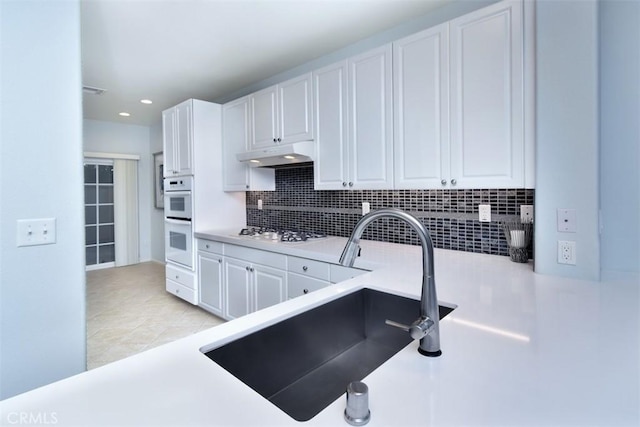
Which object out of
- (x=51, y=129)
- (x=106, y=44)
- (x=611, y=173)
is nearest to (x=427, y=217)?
(x=611, y=173)

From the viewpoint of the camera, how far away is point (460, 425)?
55 centimetres

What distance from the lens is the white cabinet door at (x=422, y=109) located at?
6.39ft

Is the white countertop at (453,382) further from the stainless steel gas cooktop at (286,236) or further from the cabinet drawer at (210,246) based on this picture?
the cabinet drawer at (210,246)

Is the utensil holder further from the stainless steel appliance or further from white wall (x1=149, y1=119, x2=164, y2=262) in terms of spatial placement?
white wall (x1=149, y1=119, x2=164, y2=262)

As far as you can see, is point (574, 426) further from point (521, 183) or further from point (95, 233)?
point (95, 233)

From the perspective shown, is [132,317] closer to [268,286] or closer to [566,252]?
[268,286]

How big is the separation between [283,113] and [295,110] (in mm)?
155

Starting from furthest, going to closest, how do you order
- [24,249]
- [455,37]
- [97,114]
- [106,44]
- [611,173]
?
1. [97,114]
2. [106,44]
3. [455,37]
4. [611,173]
5. [24,249]

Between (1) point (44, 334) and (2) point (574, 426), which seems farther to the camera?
(1) point (44, 334)

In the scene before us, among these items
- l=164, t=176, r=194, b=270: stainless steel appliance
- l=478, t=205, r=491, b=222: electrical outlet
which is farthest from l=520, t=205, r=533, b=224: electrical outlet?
l=164, t=176, r=194, b=270: stainless steel appliance

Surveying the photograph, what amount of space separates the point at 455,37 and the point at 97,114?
524 centimetres

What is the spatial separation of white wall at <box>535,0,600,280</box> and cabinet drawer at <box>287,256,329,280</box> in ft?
3.92

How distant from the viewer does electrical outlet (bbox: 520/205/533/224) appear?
75.0 inches

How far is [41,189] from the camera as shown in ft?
4.44
